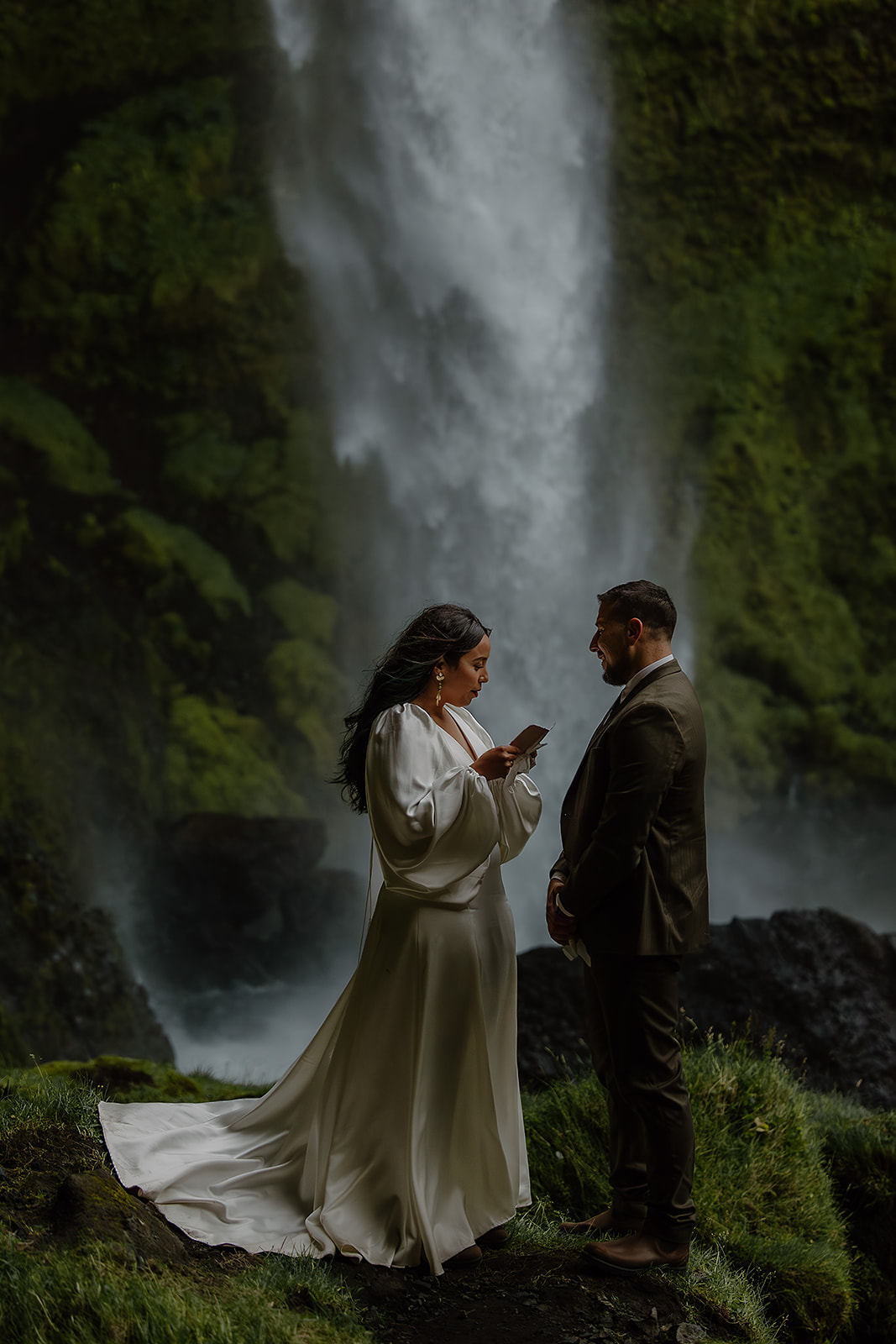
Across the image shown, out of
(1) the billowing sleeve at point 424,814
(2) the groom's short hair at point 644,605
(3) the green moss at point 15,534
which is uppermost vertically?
(3) the green moss at point 15,534

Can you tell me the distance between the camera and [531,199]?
1400 cm

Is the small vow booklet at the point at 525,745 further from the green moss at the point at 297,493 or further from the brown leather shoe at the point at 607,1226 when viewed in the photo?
the green moss at the point at 297,493

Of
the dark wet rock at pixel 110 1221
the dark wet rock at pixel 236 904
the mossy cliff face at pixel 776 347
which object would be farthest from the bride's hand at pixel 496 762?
the mossy cliff face at pixel 776 347

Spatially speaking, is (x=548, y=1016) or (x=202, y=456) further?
(x=202, y=456)

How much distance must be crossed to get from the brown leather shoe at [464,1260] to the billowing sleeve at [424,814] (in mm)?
1086

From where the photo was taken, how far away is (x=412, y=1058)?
345 centimetres

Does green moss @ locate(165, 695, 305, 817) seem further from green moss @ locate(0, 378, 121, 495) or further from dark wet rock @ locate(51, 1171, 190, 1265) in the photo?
dark wet rock @ locate(51, 1171, 190, 1265)

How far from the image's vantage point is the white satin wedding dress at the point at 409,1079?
336cm

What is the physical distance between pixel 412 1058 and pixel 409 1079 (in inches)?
2.8

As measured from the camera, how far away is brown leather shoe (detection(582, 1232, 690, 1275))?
3.29 metres

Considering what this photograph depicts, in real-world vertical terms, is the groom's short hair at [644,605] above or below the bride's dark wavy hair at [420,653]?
above

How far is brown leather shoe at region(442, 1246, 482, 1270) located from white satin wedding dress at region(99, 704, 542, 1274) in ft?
0.09

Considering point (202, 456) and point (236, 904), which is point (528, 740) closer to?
point (236, 904)

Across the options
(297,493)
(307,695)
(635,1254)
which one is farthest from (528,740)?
(297,493)
